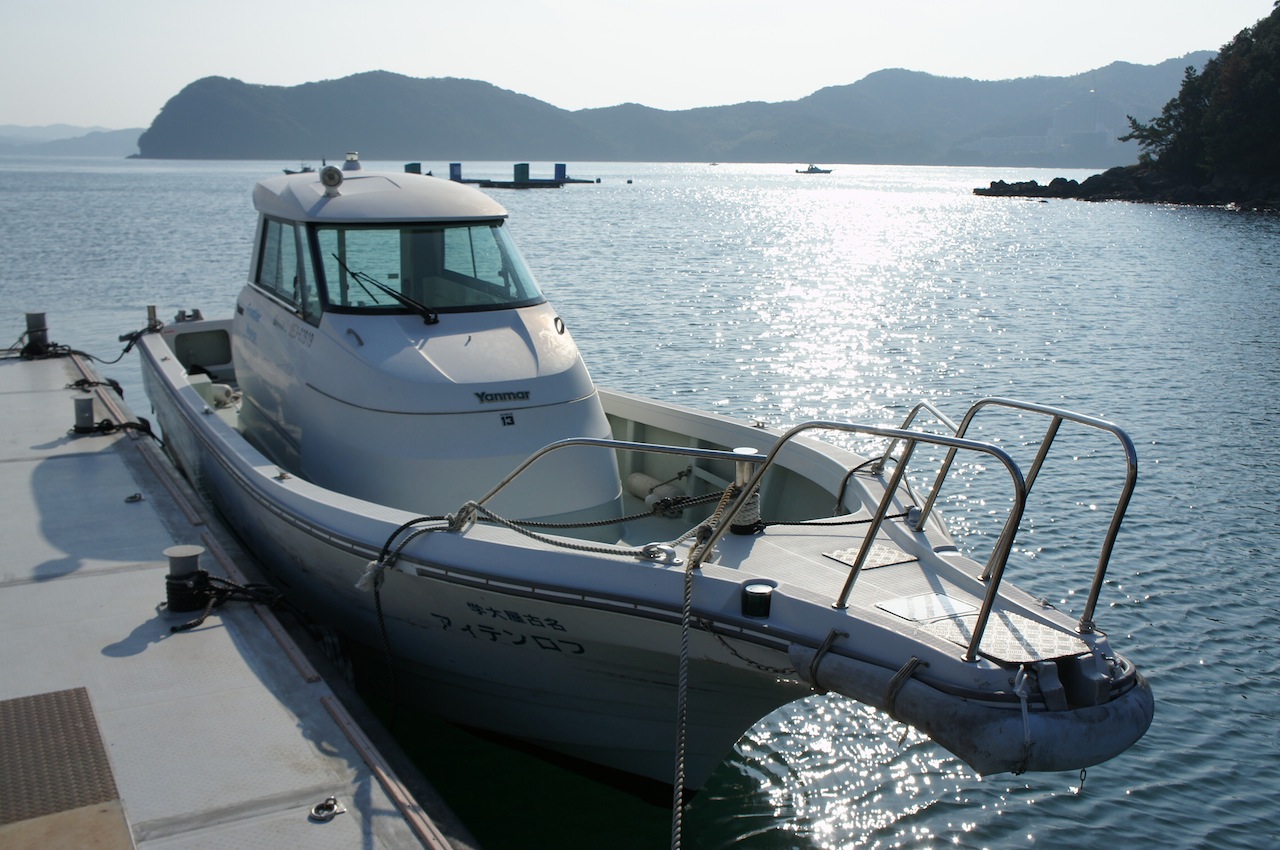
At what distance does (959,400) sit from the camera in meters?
17.4

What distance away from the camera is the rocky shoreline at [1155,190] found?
74.4 m

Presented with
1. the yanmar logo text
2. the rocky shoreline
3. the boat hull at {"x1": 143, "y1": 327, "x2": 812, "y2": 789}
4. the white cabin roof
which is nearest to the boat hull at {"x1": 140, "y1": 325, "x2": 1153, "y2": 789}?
the boat hull at {"x1": 143, "y1": 327, "x2": 812, "y2": 789}

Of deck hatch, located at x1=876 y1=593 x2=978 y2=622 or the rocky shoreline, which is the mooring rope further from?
the rocky shoreline

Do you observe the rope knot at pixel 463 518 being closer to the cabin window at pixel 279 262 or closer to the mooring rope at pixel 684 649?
the mooring rope at pixel 684 649

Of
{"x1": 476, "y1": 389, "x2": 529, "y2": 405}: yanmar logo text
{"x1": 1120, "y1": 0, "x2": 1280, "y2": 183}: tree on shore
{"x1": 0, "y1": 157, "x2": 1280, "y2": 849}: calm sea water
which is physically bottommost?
{"x1": 0, "y1": 157, "x2": 1280, "y2": 849}: calm sea water

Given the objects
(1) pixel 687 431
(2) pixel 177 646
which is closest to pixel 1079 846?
(1) pixel 687 431

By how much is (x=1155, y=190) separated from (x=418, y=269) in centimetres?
8995

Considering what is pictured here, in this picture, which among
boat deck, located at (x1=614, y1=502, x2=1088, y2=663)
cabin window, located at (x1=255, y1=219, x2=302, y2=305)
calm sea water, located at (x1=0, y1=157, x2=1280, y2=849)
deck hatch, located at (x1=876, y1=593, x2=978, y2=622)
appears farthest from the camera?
cabin window, located at (x1=255, y1=219, x2=302, y2=305)

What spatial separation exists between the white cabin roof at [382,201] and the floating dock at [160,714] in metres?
2.35

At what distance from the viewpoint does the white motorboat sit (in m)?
4.45

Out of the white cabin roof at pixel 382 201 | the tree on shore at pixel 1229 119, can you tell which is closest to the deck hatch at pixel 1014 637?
the white cabin roof at pixel 382 201

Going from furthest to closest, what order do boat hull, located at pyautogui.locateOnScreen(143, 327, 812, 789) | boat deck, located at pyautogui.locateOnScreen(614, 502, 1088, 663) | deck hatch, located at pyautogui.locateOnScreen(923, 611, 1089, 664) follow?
boat hull, located at pyautogui.locateOnScreen(143, 327, 812, 789)
boat deck, located at pyautogui.locateOnScreen(614, 502, 1088, 663)
deck hatch, located at pyautogui.locateOnScreen(923, 611, 1089, 664)

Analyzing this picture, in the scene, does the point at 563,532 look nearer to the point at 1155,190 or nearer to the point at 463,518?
the point at 463,518

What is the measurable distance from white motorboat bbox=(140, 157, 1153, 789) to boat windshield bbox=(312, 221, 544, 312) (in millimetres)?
17
